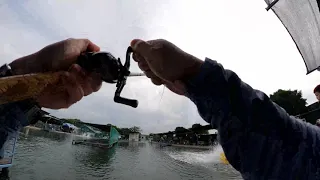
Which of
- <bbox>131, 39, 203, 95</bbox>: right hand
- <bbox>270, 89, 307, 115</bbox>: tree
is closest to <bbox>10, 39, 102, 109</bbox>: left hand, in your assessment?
<bbox>131, 39, 203, 95</bbox>: right hand

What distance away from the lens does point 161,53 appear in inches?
42.7

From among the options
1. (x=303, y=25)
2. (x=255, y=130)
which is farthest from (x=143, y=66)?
(x=303, y=25)

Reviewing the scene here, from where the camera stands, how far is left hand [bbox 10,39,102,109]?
4.08ft

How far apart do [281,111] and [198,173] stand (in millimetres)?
19851

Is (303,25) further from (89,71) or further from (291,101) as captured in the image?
(291,101)

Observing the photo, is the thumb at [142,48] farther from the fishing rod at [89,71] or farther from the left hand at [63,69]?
the left hand at [63,69]

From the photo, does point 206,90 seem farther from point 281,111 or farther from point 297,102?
point 297,102

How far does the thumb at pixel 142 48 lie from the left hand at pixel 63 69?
35 cm

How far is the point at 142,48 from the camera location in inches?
45.0

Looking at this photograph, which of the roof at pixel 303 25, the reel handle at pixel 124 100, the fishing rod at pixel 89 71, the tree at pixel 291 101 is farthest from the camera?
the tree at pixel 291 101

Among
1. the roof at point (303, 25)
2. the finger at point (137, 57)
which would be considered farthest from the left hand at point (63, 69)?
the roof at point (303, 25)

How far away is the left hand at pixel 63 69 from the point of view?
4.08 ft

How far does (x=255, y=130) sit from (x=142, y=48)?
67 centimetres

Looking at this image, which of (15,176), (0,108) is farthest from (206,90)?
(15,176)
